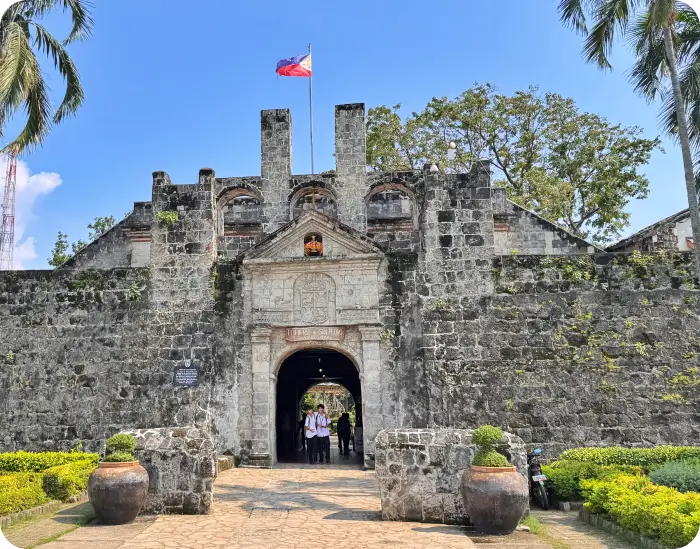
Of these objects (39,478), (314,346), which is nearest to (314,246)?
(314,346)

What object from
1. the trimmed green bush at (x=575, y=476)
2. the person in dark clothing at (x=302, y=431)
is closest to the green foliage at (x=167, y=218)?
the person in dark clothing at (x=302, y=431)

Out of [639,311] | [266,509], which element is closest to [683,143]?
[639,311]

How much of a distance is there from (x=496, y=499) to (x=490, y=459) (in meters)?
0.48

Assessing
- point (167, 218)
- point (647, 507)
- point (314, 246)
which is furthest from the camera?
point (167, 218)

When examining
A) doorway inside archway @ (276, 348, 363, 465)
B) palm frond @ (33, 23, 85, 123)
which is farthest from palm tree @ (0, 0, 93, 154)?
doorway inside archway @ (276, 348, 363, 465)

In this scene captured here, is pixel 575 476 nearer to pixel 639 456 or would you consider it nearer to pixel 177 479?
pixel 639 456

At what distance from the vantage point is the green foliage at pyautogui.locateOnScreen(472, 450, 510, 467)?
763 cm

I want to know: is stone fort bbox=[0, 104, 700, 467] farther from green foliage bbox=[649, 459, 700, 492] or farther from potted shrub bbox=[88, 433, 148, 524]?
potted shrub bbox=[88, 433, 148, 524]

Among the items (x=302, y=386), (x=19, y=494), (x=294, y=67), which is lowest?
(x=19, y=494)

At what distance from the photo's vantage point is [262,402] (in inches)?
518

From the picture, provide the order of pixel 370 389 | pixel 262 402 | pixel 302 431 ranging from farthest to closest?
pixel 302 431 → pixel 262 402 → pixel 370 389

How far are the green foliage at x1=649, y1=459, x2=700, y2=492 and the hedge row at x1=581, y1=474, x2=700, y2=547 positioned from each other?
0.42 m

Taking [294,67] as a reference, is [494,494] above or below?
below

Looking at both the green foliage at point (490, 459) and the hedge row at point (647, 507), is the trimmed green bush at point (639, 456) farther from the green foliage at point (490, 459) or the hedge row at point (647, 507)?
the green foliage at point (490, 459)
